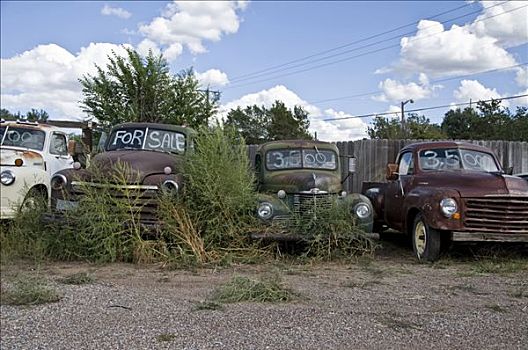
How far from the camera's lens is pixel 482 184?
8.73m

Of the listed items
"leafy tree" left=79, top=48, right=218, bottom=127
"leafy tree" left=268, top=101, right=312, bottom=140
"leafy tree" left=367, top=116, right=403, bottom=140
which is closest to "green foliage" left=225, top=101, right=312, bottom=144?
"leafy tree" left=268, top=101, right=312, bottom=140

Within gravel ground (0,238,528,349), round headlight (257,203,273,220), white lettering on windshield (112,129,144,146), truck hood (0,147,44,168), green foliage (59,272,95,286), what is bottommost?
gravel ground (0,238,528,349)

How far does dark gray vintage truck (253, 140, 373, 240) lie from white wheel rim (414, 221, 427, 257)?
743 mm

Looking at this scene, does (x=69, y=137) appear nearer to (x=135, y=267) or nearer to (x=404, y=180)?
(x=135, y=267)

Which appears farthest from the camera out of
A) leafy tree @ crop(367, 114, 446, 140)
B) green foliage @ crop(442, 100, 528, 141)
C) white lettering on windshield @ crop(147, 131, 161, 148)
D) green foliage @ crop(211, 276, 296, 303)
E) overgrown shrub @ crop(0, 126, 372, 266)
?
leafy tree @ crop(367, 114, 446, 140)

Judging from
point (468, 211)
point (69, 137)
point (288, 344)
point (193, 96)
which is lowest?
point (288, 344)

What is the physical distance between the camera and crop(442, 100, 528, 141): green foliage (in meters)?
14.3

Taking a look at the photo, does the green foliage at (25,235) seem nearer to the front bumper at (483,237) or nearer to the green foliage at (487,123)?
the front bumper at (483,237)

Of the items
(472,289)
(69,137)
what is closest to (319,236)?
(472,289)

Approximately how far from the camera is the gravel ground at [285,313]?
15.5 feet

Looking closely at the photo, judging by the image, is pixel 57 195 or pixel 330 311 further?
pixel 57 195

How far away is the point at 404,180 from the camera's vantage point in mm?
10281

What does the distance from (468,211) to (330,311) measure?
3.75 m

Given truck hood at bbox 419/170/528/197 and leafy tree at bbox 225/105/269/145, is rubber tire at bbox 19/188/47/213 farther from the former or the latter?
leafy tree at bbox 225/105/269/145
